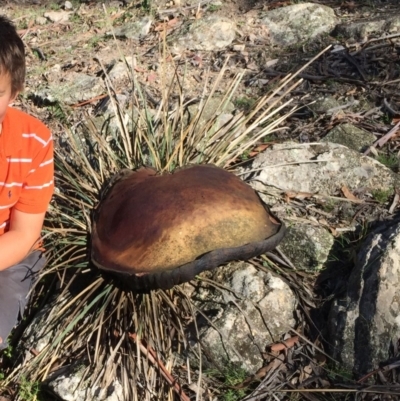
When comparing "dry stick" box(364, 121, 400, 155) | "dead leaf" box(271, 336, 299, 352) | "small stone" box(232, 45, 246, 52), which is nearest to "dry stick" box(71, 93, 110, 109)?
"small stone" box(232, 45, 246, 52)

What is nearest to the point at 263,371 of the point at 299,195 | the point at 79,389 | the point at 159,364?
the point at 159,364

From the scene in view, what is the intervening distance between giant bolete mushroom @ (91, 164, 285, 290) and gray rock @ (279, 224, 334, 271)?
0.23 meters

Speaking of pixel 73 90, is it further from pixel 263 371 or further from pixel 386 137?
pixel 263 371

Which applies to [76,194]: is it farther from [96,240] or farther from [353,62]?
[353,62]

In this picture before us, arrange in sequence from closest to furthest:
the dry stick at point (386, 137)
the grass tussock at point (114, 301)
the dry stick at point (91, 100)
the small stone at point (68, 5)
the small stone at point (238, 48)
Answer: the grass tussock at point (114, 301), the dry stick at point (386, 137), the dry stick at point (91, 100), the small stone at point (238, 48), the small stone at point (68, 5)

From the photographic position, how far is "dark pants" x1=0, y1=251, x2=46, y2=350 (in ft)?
7.41

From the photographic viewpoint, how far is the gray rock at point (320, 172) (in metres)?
2.61

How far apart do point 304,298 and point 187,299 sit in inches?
16.7

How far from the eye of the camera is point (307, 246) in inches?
94.7

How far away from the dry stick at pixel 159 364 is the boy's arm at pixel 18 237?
1.59 feet

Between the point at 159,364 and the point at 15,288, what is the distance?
2.03ft

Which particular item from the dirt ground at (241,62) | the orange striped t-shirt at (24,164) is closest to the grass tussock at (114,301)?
the orange striped t-shirt at (24,164)

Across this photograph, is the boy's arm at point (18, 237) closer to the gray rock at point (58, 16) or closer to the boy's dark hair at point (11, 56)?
the boy's dark hair at point (11, 56)

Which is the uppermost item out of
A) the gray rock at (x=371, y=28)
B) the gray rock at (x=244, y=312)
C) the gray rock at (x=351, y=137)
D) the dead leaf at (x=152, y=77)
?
the gray rock at (x=371, y=28)
